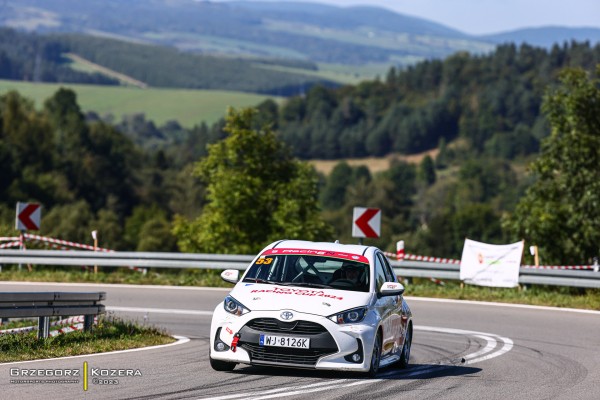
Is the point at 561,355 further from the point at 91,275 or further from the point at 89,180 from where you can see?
the point at 89,180

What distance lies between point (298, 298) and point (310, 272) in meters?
0.90

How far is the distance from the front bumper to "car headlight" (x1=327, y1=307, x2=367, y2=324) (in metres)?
0.06

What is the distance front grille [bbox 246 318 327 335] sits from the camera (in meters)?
11.3

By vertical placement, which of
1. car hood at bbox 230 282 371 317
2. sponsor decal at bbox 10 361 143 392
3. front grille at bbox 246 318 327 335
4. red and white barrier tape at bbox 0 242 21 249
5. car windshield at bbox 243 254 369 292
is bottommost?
red and white barrier tape at bbox 0 242 21 249

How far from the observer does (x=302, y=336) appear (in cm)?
1126

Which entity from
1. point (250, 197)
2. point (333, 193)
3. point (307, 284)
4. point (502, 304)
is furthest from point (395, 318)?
point (333, 193)

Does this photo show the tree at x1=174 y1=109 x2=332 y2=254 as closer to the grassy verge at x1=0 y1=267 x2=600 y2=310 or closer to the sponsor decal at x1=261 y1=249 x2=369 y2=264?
the grassy verge at x1=0 y1=267 x2=600 y2=310

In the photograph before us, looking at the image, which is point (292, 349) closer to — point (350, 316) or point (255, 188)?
point (350, 316)

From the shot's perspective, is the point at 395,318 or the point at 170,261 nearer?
the point at 395,318

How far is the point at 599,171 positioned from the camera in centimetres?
3697

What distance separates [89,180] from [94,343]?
13157 centimetres

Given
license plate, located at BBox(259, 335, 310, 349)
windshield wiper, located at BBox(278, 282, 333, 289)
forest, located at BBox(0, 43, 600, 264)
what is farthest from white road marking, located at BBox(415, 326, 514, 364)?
forest, located at BBox(0, 43, 600, 264)

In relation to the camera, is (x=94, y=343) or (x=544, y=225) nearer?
(x=94, y=343)

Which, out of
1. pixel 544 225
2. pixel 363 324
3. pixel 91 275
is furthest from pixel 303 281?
pixel 544 225
